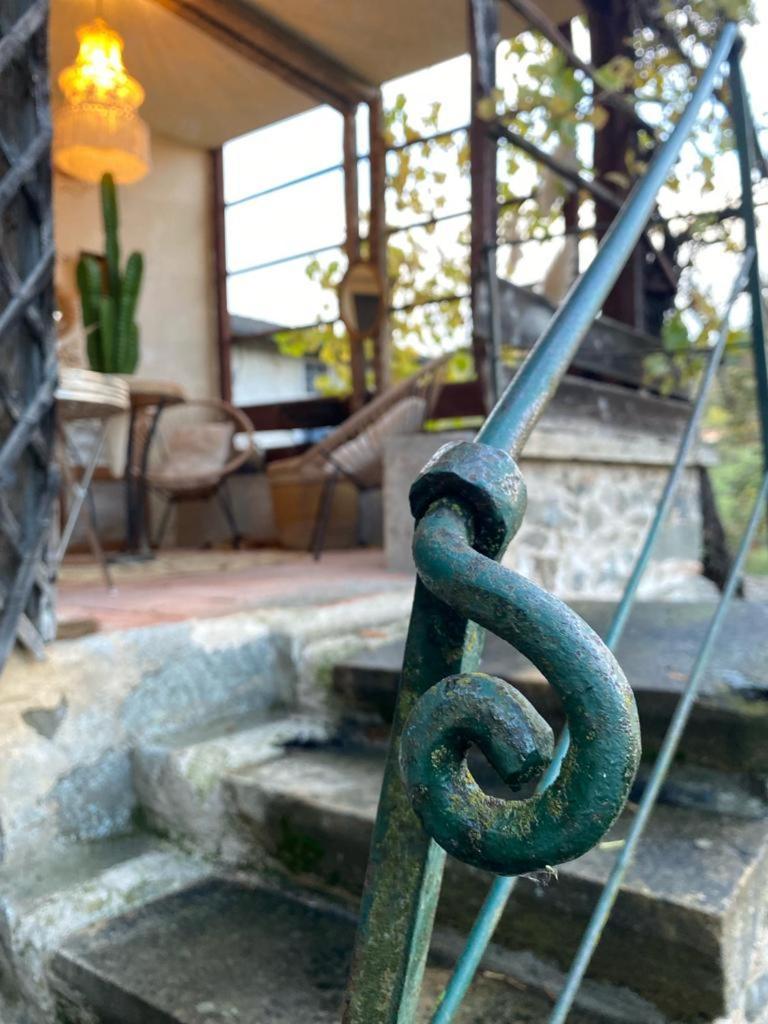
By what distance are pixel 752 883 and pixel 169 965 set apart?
2.57ft

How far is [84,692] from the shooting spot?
152 cm

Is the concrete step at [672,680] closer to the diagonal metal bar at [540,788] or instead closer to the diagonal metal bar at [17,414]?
the diagonal metal bar at [540,788]

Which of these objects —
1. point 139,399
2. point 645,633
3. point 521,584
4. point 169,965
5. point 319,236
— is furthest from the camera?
point 319,236

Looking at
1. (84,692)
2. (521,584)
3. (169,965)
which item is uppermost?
(521,584)

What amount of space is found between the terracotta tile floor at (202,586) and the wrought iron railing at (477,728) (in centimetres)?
118

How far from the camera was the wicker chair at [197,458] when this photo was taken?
4.37 meters

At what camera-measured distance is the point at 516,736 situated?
1.32 ft

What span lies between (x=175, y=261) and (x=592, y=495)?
4144mm

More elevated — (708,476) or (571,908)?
(708,476)

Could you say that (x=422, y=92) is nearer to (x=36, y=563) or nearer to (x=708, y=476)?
(x=708, y=476)

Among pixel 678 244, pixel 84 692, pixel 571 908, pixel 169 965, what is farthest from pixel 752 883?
pixel 678 244

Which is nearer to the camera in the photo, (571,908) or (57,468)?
(571,908)

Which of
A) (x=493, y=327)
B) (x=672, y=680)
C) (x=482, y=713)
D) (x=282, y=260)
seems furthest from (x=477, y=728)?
(x=282, y=260)

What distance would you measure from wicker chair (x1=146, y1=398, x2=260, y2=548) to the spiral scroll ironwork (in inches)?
154
